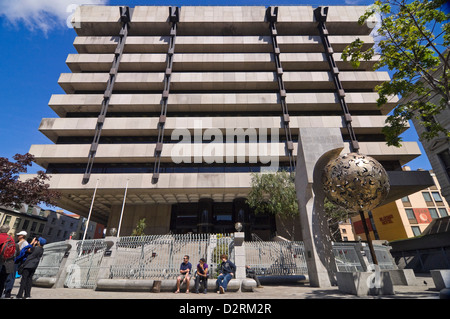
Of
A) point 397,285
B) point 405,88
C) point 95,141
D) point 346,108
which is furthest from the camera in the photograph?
point 346,108

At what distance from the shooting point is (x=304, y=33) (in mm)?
36000

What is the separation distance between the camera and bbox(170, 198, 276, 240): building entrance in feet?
100

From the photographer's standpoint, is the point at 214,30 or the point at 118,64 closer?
the point at 118,64

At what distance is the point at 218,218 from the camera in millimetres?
31781

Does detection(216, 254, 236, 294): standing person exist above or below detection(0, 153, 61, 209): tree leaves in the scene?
below

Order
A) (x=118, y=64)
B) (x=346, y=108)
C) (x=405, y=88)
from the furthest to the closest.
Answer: (x=118, y=64)
(x=346, y=108)
(x=405, y=88)

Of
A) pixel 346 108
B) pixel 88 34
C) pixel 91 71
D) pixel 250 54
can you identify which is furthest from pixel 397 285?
pixel 88 34

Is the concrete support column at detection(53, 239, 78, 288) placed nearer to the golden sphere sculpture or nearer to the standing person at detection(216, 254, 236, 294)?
the standing person at detection(216, 254, 236, 294)

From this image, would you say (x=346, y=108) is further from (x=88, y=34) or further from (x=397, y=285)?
(x=88, y=34)

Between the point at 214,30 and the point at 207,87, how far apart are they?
36.6ft

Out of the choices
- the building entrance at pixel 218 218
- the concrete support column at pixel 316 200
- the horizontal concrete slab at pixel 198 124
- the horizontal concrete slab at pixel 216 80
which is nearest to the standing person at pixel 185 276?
the concrete support column at pixel 316 200

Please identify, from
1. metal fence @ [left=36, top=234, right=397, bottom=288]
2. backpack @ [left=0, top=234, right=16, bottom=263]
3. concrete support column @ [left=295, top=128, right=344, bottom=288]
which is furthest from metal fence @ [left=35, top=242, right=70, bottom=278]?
concrete support column @ [left=295, top=128, right=344, bottom=288]

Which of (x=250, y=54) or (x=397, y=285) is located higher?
(x=250, y=54)

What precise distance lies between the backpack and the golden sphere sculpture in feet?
33.1
